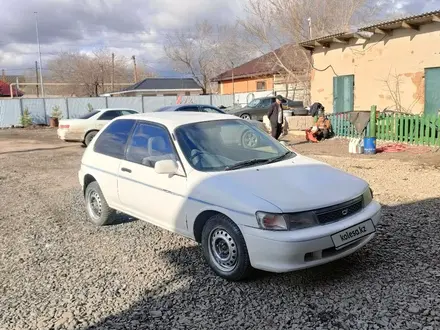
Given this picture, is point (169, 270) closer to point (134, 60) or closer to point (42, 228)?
point (42, 228)

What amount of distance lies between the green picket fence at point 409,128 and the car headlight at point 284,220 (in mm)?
9925

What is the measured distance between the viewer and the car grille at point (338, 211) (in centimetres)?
359

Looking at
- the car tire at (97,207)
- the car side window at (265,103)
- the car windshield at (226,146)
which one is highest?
the car side window at (265,103)

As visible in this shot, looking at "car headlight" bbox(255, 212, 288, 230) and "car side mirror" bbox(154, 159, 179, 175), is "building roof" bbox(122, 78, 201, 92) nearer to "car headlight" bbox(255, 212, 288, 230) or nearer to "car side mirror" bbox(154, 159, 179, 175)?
"car side mirror" bbox(154, 159, 179, 175)

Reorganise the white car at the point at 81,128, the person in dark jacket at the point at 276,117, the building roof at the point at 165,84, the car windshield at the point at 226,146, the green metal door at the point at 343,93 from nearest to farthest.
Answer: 1. the car windshield at the point at 226,146
2. the person in dark jacket at the point at 276,117
3. the white car at the point at 81,128
4. the green metal door at the point at 343,93
5. the building roof at the point at 165,84

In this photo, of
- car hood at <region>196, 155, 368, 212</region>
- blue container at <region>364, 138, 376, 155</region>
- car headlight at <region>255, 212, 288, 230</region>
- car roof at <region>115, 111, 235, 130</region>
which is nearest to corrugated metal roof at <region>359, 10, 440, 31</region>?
blue container at <region>364, 138, 376, 155</region>

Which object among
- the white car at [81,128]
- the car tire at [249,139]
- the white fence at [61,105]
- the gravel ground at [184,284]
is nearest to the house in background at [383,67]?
the white car at [81,128]

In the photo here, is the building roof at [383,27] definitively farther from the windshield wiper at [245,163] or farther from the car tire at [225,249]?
the car tire at [225,249]

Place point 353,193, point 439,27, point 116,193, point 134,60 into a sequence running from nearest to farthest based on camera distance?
point 353,193 < point 116,193 < point 439,27 < point 134,60

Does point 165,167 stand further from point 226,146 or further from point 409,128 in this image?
point 409,128

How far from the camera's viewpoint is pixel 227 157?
14.5 feet

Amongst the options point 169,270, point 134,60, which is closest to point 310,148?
point 169,270

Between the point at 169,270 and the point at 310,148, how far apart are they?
10075mm

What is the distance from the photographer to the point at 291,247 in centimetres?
344
